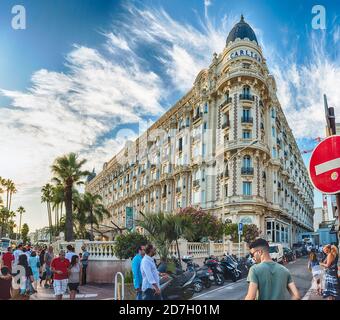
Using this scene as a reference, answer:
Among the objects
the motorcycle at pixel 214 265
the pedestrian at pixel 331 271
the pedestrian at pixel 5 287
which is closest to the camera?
the pedestrian at pixel 331 271

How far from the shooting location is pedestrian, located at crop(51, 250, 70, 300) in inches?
228

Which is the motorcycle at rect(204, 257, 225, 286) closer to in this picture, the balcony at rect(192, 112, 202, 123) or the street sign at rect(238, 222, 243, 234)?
the street sign at rect(238, 222, 243, 234)

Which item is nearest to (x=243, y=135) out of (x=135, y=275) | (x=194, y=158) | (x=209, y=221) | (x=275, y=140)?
(x=275, y=140)

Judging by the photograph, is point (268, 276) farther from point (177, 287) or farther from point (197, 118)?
point (197, 118)

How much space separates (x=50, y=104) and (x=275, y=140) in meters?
3.51

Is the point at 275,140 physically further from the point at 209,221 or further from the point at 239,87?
the point at 209,221

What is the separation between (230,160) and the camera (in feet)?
22.7

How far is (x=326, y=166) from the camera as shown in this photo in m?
3.71

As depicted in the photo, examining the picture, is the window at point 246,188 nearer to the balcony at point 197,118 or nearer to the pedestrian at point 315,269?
the balcony at point 197,118

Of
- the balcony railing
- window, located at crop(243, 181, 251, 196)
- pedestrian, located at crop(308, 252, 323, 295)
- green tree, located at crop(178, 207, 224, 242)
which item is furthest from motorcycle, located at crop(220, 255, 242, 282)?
the balcony railing

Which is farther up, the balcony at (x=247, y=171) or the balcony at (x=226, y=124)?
the balcony at (x=226, y=124)

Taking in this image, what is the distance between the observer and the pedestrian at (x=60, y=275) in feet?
19.0

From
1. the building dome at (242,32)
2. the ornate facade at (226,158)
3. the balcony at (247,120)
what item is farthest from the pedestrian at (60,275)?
the building dome at (242,32)

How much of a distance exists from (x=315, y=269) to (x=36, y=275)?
265 inches
